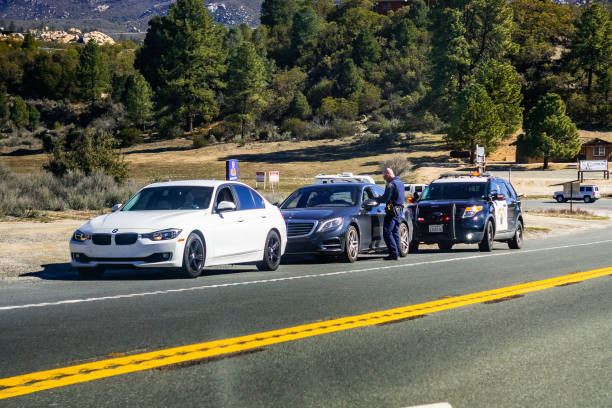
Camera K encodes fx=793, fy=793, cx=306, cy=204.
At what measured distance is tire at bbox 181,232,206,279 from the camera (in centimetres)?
1230

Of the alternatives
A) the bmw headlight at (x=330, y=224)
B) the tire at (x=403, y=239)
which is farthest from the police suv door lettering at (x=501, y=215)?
the bmw headlight at (x=330, y=224)

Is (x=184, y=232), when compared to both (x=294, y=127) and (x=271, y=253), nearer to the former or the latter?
(x=271, y=253)

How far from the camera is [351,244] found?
52.2 ft

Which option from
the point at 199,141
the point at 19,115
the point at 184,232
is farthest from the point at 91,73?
the point at 184,232

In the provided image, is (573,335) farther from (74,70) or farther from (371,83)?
(74,70)

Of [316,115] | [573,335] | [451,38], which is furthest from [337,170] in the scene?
[573,335]

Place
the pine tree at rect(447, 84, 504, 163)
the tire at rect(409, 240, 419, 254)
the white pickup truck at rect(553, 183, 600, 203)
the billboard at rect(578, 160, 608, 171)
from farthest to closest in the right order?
1. the pine tree at rect(447, 84, 504, 163)
2. the white pickup truck at rect(553, 183, 600, 203)
3. the billboard at rect(578, 160, 608, 171)
4. the tire at rect(409, 240, 419, 254)

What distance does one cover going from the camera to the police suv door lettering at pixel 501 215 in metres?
19.4

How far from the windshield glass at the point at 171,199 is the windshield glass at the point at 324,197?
3521 millimetres

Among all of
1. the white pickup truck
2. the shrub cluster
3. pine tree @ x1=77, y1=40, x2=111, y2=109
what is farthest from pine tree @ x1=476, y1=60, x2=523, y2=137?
the shrub cluster

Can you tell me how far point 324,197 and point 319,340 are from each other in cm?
997

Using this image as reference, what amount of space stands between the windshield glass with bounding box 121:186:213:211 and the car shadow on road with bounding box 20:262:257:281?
3.74 ft

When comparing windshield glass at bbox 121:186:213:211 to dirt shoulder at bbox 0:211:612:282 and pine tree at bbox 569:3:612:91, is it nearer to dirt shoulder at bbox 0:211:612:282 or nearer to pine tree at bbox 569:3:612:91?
dirt shoulder at bbox 0:211:612:282

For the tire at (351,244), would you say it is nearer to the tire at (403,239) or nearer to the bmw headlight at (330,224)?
the bmw headlight at (330,224)
